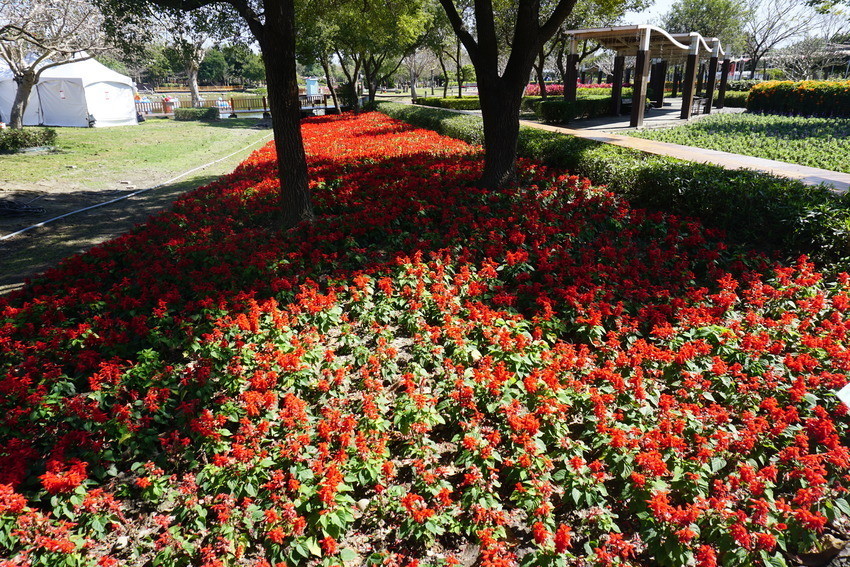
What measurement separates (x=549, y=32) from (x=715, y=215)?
3.89 meters

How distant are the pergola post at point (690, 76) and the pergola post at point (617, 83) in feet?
10.7

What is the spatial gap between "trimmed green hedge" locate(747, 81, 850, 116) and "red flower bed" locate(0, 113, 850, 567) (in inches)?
787

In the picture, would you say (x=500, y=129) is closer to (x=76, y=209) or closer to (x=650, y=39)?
(x=76, y=209)

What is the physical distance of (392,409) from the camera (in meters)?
3.77

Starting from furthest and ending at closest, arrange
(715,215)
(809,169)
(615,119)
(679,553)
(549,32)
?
(615,119) → (809,169) → (549,32) → (715,215) → (679,553)

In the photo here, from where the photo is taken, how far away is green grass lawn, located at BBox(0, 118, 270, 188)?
1439 centimetres

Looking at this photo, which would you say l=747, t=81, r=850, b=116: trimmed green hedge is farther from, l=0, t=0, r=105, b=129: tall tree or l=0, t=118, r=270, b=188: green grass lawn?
l=0, t=0, r=105, b=129: tall tree

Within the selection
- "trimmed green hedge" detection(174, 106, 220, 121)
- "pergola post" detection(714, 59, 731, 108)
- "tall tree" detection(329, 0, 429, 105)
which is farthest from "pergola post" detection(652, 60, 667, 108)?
"trimmed green hedge" detection(174, 106, 220, 121)

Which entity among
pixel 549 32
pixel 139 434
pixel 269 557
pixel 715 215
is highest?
pixel 549 32

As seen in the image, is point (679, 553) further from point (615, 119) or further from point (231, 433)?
point (615, 119)

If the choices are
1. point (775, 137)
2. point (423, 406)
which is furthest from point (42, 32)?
point (775, 137)

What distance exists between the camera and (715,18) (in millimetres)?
43469

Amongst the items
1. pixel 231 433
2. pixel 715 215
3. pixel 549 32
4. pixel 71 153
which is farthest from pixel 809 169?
pixel 71 153

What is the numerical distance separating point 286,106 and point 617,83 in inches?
781
